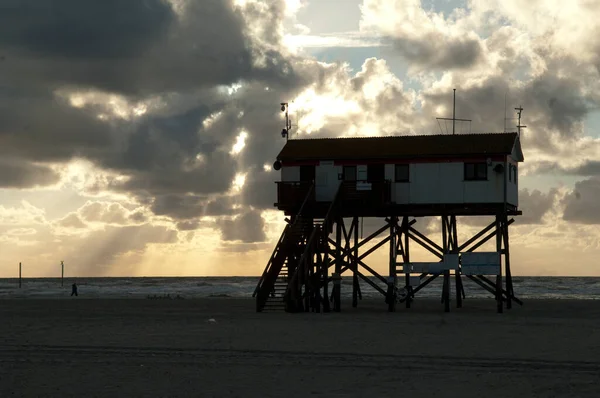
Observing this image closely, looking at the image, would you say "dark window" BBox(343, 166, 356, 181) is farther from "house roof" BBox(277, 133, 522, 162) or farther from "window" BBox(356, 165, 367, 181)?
"house roof" BBox(277, 133, 522, 162)

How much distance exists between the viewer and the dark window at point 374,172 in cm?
4447

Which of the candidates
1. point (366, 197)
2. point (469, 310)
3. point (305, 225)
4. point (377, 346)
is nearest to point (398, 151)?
point (366, 197)

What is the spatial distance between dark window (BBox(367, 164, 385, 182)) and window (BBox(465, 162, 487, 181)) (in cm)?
414

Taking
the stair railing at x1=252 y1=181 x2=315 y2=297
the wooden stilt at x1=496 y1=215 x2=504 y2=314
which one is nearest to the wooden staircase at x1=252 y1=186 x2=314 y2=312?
the stair railing at x1=252 y1=181 x2=315 y2=297

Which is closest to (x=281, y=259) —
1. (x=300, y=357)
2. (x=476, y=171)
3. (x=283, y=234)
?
(x=283, y=234)

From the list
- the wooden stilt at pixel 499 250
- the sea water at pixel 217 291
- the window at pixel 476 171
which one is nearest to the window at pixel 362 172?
the window at pixel 476 171

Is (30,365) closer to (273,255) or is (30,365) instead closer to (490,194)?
(273,255)

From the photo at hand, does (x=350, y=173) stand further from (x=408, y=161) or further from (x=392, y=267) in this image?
(x=392, y=267)

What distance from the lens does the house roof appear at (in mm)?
43781

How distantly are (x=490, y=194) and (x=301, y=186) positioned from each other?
918 centimetres

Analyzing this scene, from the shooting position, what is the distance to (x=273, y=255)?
42438 millimetres

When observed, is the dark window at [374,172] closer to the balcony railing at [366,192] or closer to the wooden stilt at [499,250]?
the balcony railing at [366,192]

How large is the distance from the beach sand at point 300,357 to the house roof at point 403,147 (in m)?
9.27

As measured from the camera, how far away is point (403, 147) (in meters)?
44.8
